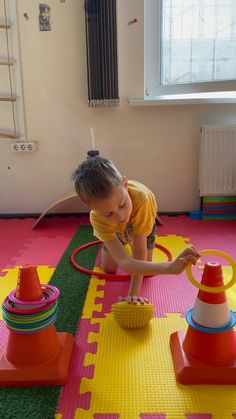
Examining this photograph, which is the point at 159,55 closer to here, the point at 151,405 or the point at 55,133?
the point at 55,133

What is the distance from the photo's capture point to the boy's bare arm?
87cm

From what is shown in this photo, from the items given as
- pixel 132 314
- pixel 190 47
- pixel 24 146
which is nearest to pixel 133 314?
pixel 132 314

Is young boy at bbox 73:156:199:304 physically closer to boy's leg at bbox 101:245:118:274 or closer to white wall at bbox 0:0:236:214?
boy's leg at bbox 101:245:118:274

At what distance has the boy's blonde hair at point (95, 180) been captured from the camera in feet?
2.98

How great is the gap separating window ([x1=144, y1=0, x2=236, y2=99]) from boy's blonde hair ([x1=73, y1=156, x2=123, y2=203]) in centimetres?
134

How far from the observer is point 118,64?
6.73ft

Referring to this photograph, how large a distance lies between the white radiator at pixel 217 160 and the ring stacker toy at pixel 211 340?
1.31 m

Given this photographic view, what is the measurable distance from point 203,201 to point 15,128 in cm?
116

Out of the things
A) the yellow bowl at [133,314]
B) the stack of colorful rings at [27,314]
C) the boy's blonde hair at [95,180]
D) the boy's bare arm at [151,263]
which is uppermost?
the boy's blonde hair at [95,180]

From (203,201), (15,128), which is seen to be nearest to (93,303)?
(203,201)

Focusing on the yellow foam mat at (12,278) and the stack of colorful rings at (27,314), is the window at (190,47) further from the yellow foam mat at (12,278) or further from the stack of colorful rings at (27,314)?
the stack of colorful rings at (27,314)

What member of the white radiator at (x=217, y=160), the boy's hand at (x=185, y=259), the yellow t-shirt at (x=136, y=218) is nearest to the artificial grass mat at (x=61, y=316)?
the yellow t-shirt at (x=136, y=218)

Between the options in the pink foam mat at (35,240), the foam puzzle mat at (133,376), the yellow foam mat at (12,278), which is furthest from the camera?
the pink foam mat at (35,240)

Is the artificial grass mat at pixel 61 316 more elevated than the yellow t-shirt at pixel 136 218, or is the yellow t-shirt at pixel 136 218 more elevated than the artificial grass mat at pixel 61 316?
the yellow t-shirt at pixel 136 218
